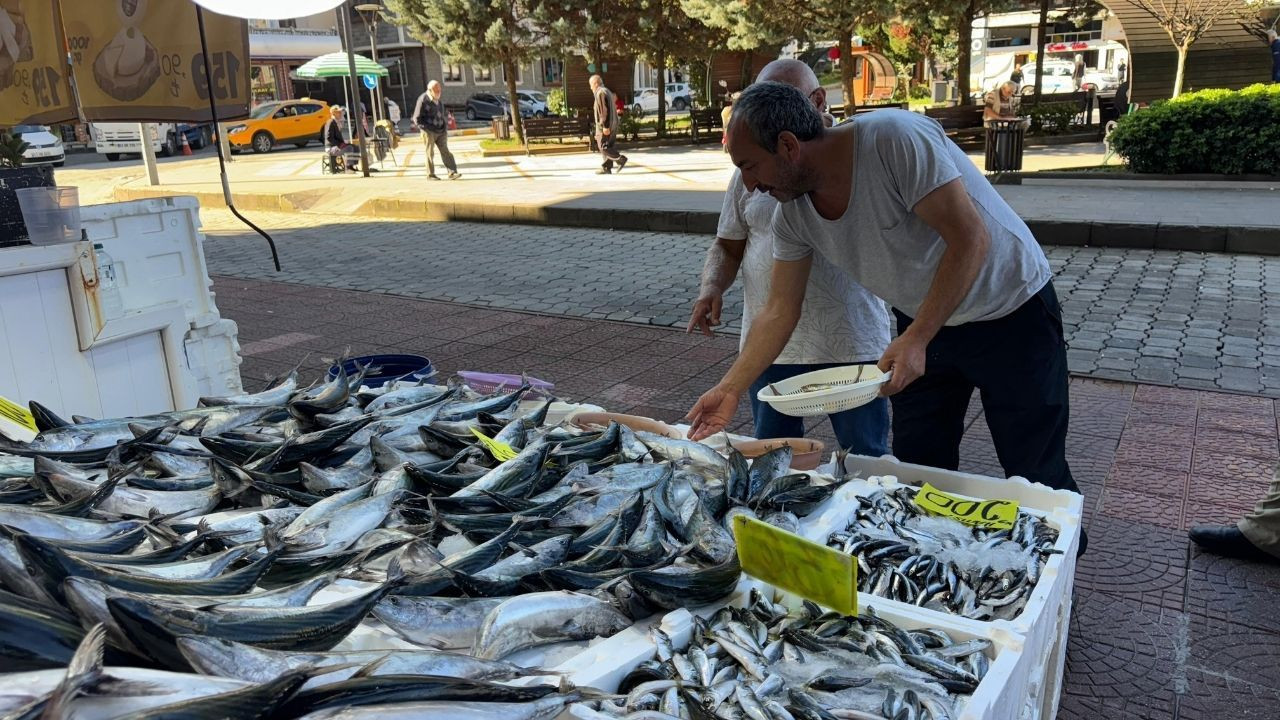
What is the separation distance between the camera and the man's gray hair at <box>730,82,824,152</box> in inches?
99.8

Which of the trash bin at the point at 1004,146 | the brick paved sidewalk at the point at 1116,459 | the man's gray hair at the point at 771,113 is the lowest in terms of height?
the brick paved sidewalk at the point at 1116,459

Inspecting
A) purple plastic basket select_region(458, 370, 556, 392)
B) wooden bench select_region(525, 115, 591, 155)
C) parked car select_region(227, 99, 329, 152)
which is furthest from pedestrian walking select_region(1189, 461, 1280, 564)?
parked car select_region(227, 99, 329, 152)

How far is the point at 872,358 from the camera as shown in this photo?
3.48m

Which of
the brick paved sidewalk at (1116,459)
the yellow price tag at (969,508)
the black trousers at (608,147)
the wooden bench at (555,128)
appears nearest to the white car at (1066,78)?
the wooden bench at (555,128)

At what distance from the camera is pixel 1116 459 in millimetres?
4668

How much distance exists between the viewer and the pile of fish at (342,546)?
1393 millimetres

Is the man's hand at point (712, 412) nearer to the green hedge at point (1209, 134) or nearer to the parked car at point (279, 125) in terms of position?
the green hedge at point (1209, 134)

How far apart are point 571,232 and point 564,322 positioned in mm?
5362

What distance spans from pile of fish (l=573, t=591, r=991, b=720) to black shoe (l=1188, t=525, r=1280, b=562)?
7.82 feet

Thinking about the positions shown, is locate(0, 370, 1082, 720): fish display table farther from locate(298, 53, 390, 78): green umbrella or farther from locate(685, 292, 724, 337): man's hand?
locate(298, 53, 390, 78): green umbrella

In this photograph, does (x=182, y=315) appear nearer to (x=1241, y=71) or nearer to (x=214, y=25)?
(x=214, y=25)

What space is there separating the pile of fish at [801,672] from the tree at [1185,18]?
58.1 feet

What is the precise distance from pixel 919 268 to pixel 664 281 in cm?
657

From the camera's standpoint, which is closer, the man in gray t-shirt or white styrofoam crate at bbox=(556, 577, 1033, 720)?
white styrofoam crate at bbox=(556, 577, 1033, 720)
